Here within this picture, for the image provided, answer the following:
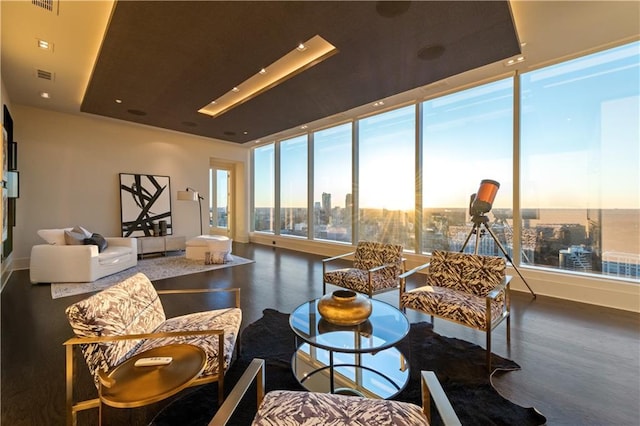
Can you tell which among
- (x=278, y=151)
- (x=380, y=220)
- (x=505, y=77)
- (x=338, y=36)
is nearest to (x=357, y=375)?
(x=338, y=36)

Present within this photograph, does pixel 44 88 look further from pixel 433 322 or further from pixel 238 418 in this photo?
pixel 433 322

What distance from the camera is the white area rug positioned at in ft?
12.4

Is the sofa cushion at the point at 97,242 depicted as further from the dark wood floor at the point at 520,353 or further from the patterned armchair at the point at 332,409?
the patterned armchair at the point at 332,409

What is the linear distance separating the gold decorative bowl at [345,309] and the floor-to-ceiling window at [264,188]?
654 centimetres

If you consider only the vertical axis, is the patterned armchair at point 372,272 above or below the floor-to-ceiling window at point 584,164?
below

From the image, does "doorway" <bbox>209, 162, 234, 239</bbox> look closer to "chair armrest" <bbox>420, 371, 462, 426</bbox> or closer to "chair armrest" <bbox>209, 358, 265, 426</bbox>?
"chair armrest" <bbox>209, 358, 265, 426</bbox>

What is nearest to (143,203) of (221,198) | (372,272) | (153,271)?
(153,271)

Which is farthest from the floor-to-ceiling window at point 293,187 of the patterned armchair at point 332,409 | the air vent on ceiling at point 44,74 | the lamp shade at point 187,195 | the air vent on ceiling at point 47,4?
the patterned armchair at point 332,409

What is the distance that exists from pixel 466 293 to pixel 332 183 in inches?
178

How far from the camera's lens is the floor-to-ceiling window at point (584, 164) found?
323 cm

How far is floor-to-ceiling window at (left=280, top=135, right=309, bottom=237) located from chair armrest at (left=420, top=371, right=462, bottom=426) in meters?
6.19

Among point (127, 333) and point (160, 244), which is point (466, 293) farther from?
point (160, 244)

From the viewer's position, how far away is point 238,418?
5.02 feet

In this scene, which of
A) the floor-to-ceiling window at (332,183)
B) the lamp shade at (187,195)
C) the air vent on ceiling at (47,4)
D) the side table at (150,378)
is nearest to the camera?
the side table at (150,378)
